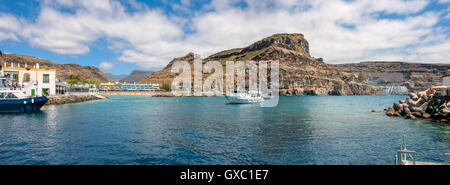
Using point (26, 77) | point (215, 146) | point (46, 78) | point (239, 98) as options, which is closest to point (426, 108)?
point (215, 146)

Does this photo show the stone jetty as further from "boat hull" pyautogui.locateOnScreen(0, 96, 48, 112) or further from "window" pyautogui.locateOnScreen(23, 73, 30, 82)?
"window" pyautogui.locateOnScreen(23, 73, 30, 82)

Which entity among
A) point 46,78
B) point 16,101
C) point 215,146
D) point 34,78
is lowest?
point 215,146

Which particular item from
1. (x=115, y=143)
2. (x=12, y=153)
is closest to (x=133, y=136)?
(x=115, y=143)

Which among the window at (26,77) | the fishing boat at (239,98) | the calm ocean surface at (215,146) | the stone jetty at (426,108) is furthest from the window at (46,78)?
the stone jetty at (426,108)

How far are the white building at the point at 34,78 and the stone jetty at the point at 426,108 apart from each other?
90966 mm

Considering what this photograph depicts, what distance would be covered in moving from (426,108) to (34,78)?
336ft

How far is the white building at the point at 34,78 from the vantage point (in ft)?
228

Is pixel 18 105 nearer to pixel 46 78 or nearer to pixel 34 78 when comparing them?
pixel 34 78

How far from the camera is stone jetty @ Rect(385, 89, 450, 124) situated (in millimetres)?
34344

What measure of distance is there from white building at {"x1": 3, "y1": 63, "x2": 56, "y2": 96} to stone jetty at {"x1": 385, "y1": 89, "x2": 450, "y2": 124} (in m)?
91.0

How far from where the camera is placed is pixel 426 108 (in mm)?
39031

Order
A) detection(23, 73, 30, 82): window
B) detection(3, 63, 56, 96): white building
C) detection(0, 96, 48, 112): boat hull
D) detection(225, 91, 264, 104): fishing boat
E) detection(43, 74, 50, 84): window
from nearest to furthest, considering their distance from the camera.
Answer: detection(0, 96, 48, 112): boat hull < detection(3, 63, 56, 96): white building < detection(23, 73, 30, 82): window < detection(43, 74, 50, 84): window < detection(225, 91, 264, 104): fishing boat

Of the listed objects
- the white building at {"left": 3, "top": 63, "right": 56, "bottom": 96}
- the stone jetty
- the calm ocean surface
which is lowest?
the calm ocean surface

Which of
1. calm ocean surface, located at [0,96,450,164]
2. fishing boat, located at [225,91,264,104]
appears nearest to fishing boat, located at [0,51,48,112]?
calm ocean surface, located at [0,96,450,164]
